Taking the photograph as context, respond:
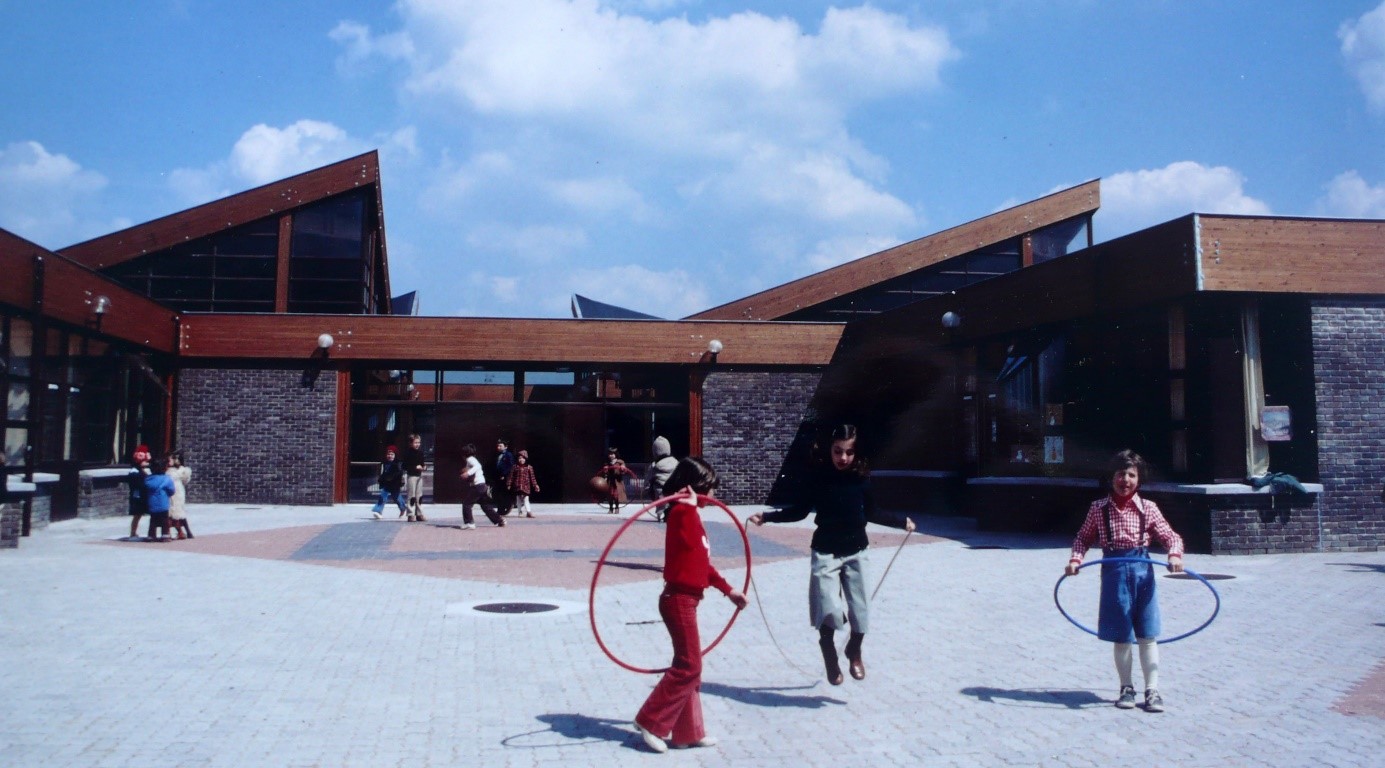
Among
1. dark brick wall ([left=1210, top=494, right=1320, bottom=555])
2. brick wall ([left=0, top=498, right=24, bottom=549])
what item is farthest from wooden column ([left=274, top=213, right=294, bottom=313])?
dark brick wall ([left=1210, top=494, right=1320, bottom=555])

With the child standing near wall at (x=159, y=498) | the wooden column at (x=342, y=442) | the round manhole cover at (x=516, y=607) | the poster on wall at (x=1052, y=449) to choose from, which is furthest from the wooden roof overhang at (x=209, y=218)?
the round manhole cover at (x=516, y=607)

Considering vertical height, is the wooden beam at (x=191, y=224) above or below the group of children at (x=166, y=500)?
above

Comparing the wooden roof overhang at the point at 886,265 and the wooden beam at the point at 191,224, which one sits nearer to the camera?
the wooden beam at the point at 191,224

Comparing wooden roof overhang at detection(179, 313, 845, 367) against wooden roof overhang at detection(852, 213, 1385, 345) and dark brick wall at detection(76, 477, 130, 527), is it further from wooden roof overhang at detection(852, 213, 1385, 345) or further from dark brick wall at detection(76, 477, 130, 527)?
wooden roof overhang at detection(852, 213, 1385, 345)

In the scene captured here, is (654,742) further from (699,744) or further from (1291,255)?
(1291,255)

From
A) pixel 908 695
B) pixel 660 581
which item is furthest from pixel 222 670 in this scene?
pixel 660 581

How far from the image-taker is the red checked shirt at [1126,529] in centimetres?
644

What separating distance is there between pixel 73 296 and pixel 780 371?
49.4 ft

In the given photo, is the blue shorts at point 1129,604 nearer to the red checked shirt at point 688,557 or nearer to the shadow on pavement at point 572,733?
the red checked shirt at point 688,557

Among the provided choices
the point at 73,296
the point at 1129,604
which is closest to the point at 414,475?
the point at 73,296

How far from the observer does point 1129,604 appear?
629 cm

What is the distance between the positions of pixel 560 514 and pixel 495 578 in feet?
36.7

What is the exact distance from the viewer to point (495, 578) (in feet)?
38.4

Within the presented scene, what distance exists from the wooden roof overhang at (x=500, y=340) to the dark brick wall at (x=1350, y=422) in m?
12.9
